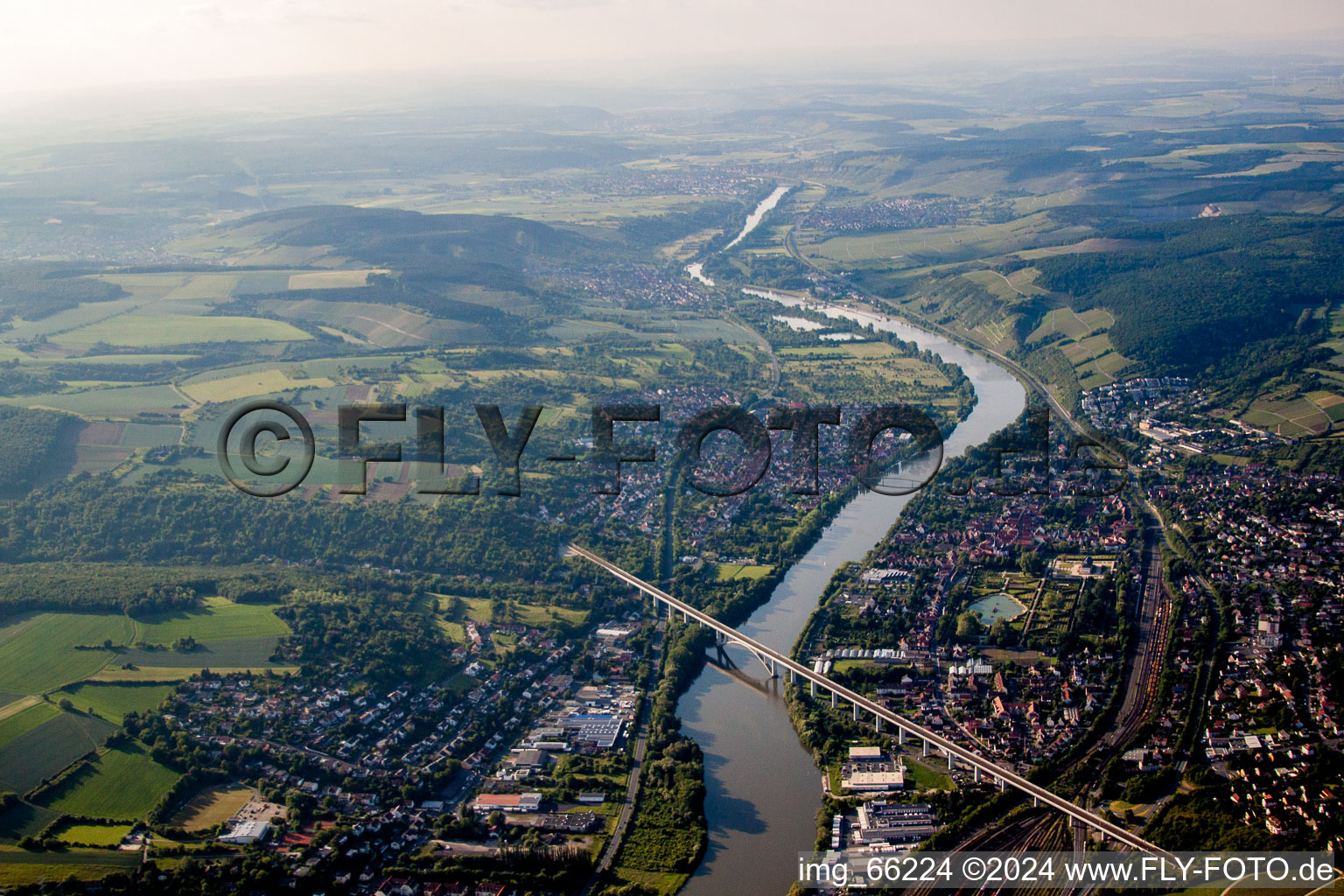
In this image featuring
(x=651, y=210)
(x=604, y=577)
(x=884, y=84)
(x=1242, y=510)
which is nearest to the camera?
(x=604, y=577)

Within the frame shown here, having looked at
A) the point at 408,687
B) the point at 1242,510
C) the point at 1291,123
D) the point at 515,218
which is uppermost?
the point at 1291,123

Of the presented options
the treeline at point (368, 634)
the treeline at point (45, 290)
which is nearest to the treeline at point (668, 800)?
the treeline at point (368, 634)

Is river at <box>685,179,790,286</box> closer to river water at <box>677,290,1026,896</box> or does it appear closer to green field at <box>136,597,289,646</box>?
river water at <box>677,290,1026,896</box>

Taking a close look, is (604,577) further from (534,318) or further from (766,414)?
(534,318)

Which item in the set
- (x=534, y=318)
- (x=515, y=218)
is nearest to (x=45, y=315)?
(x=534, y=318)

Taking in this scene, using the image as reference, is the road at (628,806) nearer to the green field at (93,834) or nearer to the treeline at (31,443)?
the green field at (93,834)

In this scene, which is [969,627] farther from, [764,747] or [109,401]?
[109,401]
